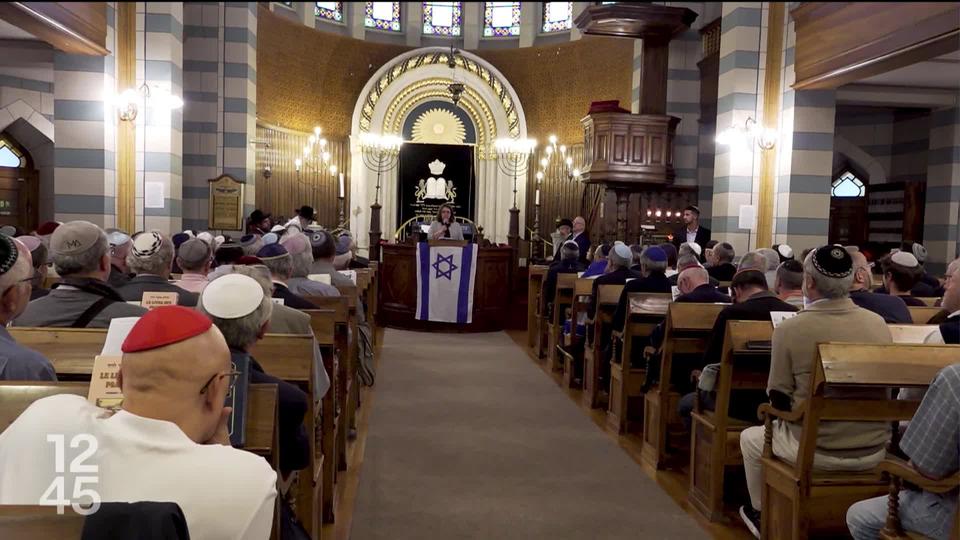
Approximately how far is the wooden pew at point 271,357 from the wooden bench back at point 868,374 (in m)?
1.96

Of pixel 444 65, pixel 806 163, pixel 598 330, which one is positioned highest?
pixel 444 65

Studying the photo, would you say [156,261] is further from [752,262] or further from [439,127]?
[439,127]

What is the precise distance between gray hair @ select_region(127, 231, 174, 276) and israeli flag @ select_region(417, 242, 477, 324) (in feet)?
21.9

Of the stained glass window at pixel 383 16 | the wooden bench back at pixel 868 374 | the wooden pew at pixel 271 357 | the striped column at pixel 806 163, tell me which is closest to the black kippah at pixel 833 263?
the wooden bench back at pixel 868 374

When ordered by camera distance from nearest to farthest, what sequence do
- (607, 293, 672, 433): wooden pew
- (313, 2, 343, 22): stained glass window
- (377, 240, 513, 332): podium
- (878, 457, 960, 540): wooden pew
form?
(878, 457, 960, 540): wooden pew, (607, 293, 672, 433): wooden pew, (377, 240, 513, 332): podium, (313, 2, 343, 22): stained glass window

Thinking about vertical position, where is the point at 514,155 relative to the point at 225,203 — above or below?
above

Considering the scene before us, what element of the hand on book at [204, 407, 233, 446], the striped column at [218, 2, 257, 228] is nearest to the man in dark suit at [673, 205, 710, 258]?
the striped column at [218, 2, 257, 228]

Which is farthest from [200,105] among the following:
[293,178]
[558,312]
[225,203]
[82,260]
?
[82,260]

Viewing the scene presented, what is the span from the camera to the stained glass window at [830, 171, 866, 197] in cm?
1388

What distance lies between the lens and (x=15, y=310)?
248cm

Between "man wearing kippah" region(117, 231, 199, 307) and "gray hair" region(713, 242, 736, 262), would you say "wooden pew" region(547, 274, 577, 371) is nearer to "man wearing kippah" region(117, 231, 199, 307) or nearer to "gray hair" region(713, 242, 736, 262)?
"gray hair" region(713, 242, 736, 262)

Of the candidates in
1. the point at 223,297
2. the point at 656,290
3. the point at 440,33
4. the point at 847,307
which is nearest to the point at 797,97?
the point at 656,290

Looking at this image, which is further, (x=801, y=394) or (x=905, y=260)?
(x=905, y=260)

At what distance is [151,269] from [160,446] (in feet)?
8.88
